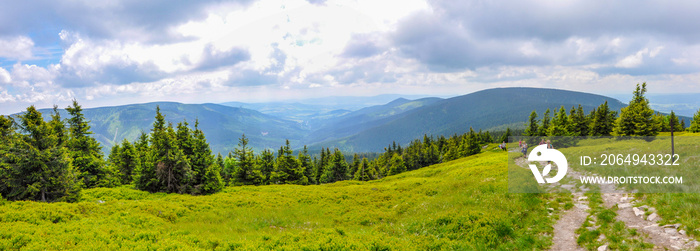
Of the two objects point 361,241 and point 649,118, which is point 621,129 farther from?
A: point 361,241

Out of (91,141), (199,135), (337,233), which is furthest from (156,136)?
(337,233)

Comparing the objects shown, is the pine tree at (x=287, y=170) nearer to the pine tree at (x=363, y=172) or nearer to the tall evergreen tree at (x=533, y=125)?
the pine tree at (x=363, y=172)

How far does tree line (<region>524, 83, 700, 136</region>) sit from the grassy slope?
49.6 m

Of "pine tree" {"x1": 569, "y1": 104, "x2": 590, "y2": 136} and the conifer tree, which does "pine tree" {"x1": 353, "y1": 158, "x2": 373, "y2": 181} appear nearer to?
the conifer tree

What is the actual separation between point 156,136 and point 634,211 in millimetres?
41024

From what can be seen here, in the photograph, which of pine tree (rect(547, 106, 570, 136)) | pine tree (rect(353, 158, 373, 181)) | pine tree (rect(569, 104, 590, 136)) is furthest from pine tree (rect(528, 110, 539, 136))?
pine tree (rect(353, 158, 373, 181))

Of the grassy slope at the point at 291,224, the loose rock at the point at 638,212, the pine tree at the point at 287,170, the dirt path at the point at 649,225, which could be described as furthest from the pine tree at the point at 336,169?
the loose rock at the point at 638,212

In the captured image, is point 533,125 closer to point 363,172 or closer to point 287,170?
point 363,172

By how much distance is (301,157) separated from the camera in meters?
63.1

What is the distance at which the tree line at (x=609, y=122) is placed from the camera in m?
48.8

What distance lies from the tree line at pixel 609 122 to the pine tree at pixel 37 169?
79.3 meters

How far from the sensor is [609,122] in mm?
59031

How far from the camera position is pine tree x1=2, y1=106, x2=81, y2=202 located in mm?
20047

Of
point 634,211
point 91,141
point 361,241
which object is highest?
point 91,141
